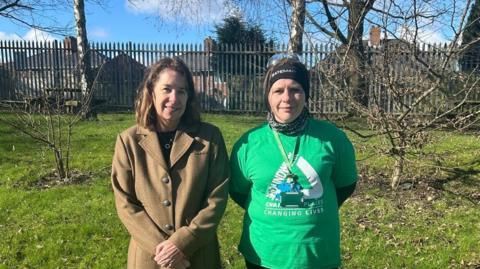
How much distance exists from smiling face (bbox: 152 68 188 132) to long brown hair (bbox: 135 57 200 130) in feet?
0.10

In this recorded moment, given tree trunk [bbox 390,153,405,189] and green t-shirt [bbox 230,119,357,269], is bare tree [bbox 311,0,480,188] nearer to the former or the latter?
tree trunk [bbox 390,153,405,189]

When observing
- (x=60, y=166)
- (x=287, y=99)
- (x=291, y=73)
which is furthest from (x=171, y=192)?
(x=60, y=166)

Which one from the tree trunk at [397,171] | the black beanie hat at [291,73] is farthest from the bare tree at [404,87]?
the black beanie hat at [291,73]

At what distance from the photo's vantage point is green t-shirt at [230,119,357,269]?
97.3 inches

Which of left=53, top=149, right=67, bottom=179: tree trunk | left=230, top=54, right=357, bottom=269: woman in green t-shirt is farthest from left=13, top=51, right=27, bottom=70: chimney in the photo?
left=230, top=54, right=357, bottom=269: woman in green t-shirt

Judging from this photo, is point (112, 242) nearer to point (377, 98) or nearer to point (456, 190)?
point (377, 98)

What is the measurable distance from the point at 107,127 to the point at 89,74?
323 centimetres

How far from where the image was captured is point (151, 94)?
267 centimetres

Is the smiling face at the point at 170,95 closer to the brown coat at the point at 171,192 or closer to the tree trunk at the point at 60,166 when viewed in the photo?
the brown coat at the point at 171,192

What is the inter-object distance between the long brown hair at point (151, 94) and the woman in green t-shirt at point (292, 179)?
406 millimetres

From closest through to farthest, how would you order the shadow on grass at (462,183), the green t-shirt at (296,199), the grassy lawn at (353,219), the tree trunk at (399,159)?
the green t-shirt at (296,199) < the grassy lawn at (353,219) < the tree trunk at (399,159) < the shadow on grass at (462,183)

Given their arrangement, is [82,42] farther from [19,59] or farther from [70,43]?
[19,59]

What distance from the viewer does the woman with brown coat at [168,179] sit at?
2.53 m

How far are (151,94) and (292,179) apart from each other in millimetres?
908
